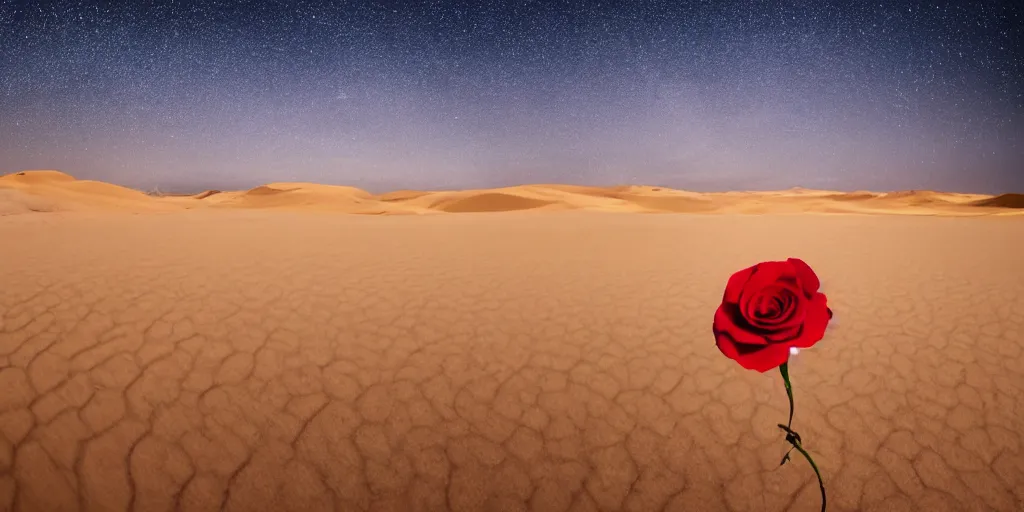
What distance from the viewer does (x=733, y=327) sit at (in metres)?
1.07

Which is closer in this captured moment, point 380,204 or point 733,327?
point 733,327

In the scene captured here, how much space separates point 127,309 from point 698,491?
172 inches

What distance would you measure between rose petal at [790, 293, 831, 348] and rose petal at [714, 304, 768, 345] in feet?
0.26

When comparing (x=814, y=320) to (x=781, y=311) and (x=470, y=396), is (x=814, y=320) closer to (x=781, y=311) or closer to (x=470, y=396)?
(x=781, y=311)

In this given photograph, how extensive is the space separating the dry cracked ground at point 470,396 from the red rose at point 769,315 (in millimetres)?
1352

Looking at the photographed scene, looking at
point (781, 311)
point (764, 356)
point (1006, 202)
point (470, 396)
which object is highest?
point (781, 311)

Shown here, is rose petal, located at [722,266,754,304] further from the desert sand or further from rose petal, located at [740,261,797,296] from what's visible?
the desert sand

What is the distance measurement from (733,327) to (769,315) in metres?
0.08

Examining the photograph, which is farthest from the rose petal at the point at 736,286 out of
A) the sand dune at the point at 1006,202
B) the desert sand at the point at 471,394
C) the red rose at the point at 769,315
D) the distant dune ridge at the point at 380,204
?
the sand dune at the point at 1006,202

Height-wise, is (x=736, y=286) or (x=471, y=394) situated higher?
(x=736, y=286)

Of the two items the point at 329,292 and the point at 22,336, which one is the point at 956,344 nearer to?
the point at 329,292

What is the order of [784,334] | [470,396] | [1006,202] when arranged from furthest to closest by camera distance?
[1006,202] < [470,396] < [784,334]

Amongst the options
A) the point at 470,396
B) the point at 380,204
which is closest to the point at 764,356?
the point at 470,396

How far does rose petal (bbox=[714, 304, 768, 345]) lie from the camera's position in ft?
3.37
